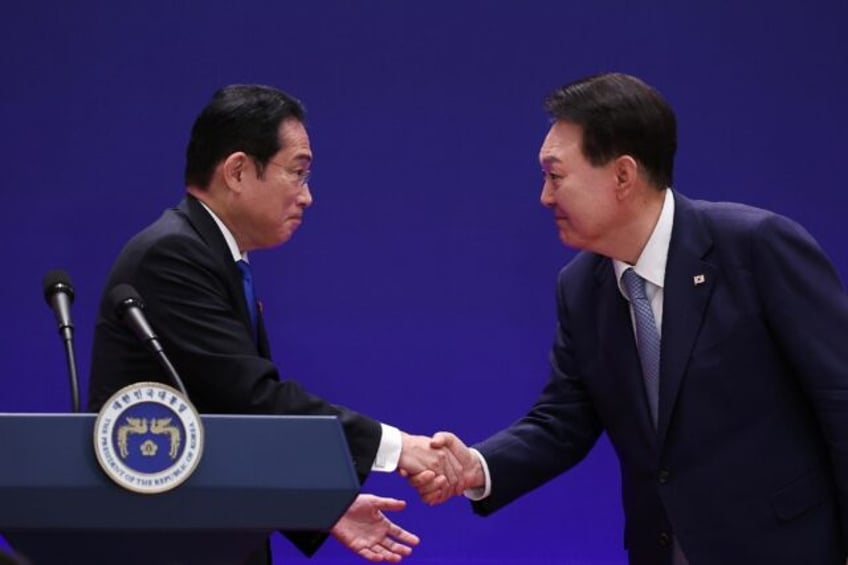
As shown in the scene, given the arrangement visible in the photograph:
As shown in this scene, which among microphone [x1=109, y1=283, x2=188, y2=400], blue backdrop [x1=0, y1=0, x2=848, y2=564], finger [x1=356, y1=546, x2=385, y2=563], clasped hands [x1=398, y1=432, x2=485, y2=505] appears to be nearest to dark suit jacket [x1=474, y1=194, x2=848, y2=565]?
clasped hands [x1=398, y1=432, x2=485, y2=505]

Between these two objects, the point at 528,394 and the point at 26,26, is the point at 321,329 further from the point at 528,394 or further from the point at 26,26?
the point at 26,26

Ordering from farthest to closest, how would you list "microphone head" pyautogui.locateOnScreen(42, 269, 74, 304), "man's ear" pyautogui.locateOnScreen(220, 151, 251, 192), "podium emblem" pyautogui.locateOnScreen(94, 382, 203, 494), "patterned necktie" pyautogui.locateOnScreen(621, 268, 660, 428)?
1. "man's ear" pyautogui.locateOnScreen(220, 151, 251, 192)
2. "patterned necktie" pyautogui.locateOnScreen(621, 268, 660, 428)
3. "microphone head" pyautogui.locateOnScreen(42, 269, 74, 304)
4. "podium emblem" pyautogui.locateOnScreen(94, 382, 203, 494)

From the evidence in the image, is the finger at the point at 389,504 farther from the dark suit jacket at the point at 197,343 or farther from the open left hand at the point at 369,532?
the dark suit jacket at the point at 197,343

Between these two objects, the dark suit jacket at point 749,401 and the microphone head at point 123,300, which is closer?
the microphone head at point 123,300

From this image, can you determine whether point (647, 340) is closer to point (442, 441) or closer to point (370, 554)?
point (442, 441)

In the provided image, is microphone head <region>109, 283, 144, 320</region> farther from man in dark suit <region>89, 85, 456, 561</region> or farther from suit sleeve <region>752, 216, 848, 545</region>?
suit sleeve <region>752, 216, 848, 545</region>

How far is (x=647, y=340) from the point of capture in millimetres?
3041

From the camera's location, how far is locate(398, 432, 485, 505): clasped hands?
324cm

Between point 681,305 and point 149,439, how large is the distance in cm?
126

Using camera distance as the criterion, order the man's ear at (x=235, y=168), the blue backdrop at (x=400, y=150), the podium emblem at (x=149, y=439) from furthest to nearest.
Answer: the blue backdrop at (x=400, y=150)
the man's ear at (x=235, y=168)
the podium emblem at (x=149, y=439)

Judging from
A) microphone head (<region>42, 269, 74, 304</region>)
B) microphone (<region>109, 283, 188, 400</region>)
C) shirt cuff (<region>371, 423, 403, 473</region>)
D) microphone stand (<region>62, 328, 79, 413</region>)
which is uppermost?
microphone head (<region>42, 269, 74, 304</region>)

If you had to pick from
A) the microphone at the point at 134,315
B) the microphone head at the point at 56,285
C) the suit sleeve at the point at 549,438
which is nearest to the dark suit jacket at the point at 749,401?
the suit sleeve at the point at 549,438

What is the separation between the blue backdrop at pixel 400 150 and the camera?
4.74 metres

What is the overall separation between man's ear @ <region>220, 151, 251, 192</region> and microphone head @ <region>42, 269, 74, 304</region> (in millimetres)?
636
